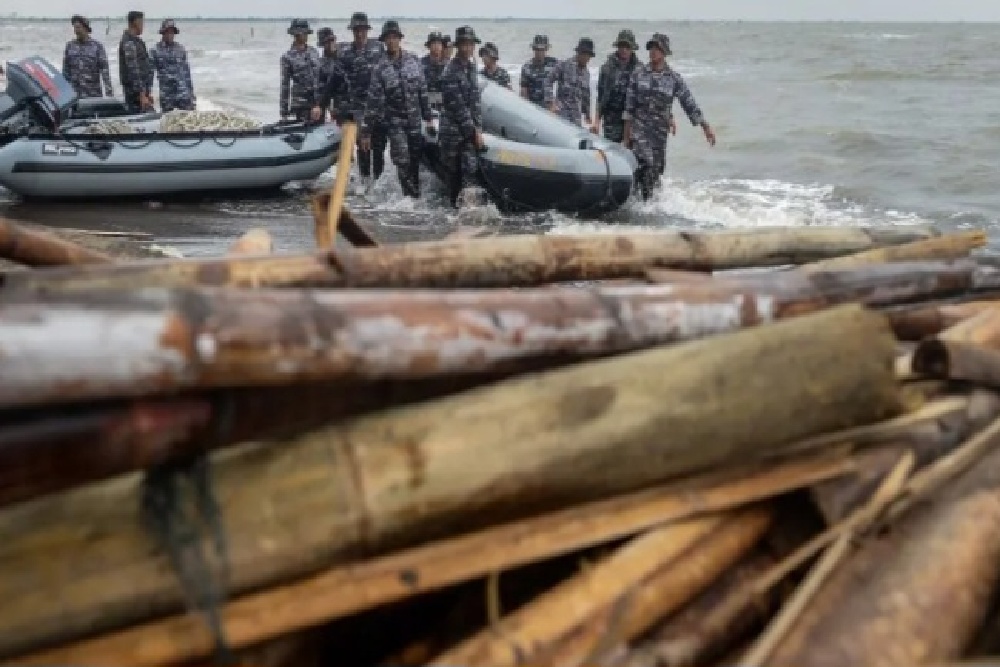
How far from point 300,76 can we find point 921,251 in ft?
41.0

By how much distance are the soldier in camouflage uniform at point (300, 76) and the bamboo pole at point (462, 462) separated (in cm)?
1296

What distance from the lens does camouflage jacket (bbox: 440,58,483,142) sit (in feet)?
40.3

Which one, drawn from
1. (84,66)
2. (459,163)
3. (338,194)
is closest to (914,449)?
(338,194)

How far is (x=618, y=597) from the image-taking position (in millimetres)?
1938

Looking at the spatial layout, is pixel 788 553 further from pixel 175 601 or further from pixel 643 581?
pixel 175 601

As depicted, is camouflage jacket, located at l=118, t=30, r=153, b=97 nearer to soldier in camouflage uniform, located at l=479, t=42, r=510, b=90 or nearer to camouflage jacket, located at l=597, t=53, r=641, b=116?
soldier in camouflage uniform, located at l=479, t=42, r=510, b=90

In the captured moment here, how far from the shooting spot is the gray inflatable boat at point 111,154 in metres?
11.6

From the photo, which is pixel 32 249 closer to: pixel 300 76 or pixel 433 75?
pixel 433 75

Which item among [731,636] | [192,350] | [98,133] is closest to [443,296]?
[192,350]

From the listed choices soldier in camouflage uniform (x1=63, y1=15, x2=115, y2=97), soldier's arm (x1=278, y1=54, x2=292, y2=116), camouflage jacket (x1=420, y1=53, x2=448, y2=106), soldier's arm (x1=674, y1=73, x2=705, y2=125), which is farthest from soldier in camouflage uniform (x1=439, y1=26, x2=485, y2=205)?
soldier in camouflage uniform (x1=63, y1=15, x2=115, y2=97)

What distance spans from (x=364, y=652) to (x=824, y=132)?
22.6m

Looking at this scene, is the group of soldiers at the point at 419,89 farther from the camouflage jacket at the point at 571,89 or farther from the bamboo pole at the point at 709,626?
the bamboo pole at the point at 709,626

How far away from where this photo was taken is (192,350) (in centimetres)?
174

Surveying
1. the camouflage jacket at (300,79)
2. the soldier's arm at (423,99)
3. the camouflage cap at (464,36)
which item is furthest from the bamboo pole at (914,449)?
the camouflage jacket at (300,79)
